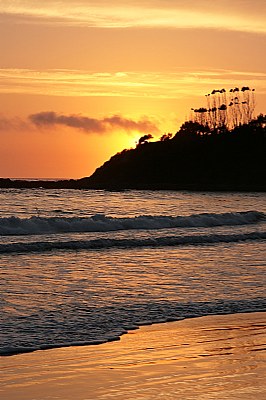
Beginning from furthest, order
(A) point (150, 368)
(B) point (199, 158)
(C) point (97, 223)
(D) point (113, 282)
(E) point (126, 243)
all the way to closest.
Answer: (B) point (199, 158) → (C) point (97, 223) → (E) point (126, 243) → (D) point (113, 282) → (A) point (150, 368)

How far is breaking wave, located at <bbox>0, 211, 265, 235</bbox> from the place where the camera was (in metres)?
28.3

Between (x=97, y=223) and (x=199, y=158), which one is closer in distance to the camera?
(x=97, y=223)

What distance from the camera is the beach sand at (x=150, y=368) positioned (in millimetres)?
7242

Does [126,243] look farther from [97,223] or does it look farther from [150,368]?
[150,368]

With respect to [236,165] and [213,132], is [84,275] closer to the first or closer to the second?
[236,165]

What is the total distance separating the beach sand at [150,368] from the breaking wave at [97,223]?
18.1 m

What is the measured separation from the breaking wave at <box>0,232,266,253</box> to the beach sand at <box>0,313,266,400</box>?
11142 mm

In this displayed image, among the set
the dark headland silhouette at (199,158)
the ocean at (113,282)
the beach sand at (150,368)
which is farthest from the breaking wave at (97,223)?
the dark headland silhouette at (199,158)

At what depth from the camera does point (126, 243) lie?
78.2 feet

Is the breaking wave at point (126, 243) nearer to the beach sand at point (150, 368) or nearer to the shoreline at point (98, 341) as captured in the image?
the shoreline at point (98, 341)

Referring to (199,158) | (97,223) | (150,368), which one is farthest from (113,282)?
(199,158)

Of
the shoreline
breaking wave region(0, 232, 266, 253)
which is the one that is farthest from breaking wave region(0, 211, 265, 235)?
the shoreline

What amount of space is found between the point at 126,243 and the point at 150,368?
15.7 meters

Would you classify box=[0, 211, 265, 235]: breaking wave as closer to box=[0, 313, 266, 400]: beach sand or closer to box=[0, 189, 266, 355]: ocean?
box=[0, 189, 266, 355]: ocean
